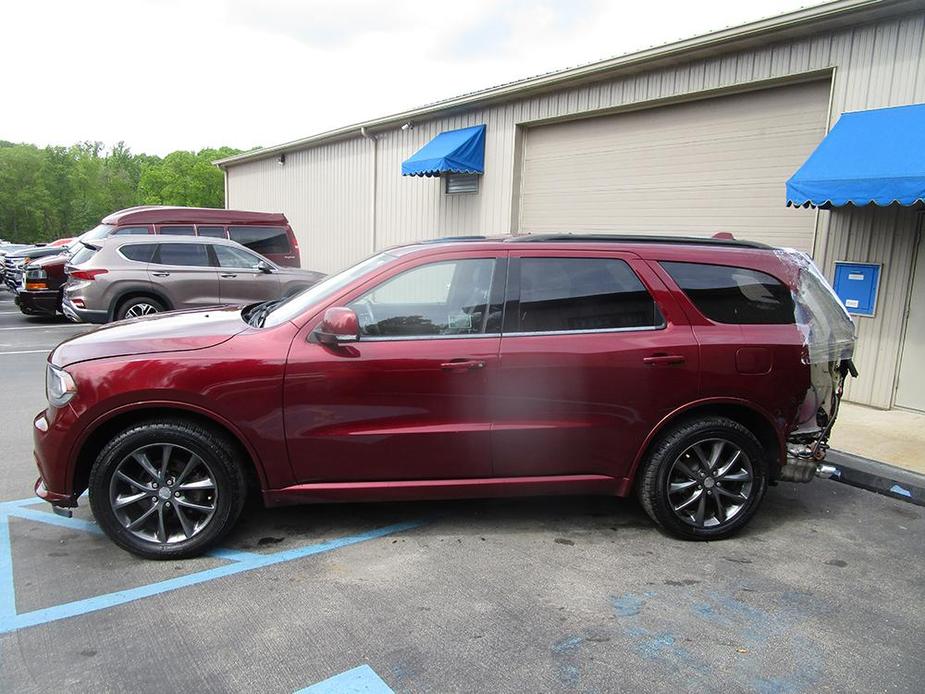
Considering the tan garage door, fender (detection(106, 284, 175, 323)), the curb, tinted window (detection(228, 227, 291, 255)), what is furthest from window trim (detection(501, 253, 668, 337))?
tinted window (detection(228, 227, 291, 255))

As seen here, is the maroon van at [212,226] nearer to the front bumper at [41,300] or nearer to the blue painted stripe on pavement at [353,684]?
the front bumper at [41,300]

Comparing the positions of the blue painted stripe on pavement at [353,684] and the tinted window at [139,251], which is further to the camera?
the tinted window at [139,251]

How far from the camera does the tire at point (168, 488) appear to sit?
3.57 metres

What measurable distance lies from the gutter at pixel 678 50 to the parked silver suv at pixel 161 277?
455cm

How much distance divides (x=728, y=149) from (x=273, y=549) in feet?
24.3

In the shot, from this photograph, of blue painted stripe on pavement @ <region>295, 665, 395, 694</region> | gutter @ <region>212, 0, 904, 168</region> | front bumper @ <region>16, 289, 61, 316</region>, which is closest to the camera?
blue painted stripe on pavement @ <region>295, 665, 395, 694</region>

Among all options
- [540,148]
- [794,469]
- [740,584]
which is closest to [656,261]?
[794,469]

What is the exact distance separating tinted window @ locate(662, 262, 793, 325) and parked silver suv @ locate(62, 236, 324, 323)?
7.55 metres

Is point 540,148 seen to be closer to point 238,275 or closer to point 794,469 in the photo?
point 238,275

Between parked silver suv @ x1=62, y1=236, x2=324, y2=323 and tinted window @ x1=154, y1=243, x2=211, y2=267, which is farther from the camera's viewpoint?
tinted window @ x1=154, y1=243, x2=211, y2=267

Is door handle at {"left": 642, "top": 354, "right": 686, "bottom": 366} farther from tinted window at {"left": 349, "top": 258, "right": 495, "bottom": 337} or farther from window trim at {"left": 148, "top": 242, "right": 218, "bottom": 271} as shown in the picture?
window trim at {"left": 148, "top": 242, "right": 218, "bottom": 271}

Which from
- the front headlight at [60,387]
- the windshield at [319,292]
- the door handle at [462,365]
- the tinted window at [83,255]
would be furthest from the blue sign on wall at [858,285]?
the tinted window at [83,255]

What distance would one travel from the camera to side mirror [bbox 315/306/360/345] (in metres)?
3.59

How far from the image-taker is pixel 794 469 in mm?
4312
